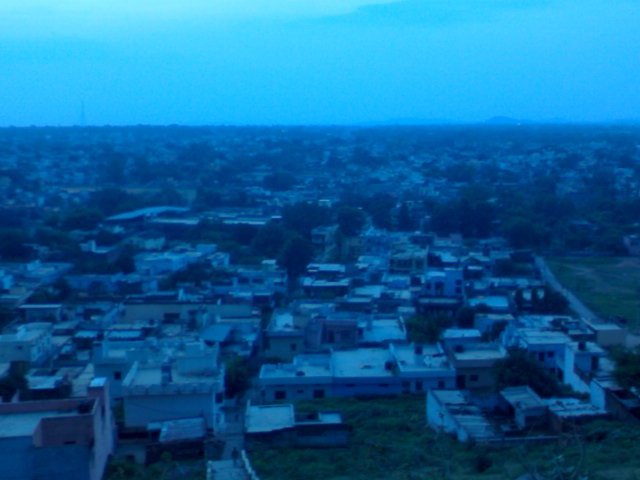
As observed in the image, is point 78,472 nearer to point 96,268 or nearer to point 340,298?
point 340,298

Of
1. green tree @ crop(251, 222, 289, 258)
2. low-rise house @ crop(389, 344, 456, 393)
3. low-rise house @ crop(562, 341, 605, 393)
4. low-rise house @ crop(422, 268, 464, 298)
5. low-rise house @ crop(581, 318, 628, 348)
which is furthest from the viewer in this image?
green tree @ crop(251, 222, 289, 258)

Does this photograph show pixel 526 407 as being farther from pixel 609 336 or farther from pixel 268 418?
pixel 609 336

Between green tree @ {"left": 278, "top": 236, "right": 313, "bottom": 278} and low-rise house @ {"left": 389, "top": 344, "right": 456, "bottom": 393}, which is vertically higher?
low-rise house @ {"left": 389, "top": 344, "right": 456, "bottom": 393}

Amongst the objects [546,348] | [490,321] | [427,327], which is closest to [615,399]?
[546,348]

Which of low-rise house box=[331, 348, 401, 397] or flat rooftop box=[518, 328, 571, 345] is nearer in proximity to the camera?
low-rise house box=[331, 348, 401, 397]

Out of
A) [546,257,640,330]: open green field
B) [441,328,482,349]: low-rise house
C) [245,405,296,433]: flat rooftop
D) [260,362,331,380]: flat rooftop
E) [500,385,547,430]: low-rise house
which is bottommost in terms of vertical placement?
[546,257,640,330]: open green field

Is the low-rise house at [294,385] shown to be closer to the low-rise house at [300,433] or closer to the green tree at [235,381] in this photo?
the green tree at [235,381]

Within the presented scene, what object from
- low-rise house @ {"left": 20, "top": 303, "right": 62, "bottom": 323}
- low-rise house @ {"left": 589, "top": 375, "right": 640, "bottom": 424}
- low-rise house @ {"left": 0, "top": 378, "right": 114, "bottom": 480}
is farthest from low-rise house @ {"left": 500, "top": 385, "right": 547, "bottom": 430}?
low-rise house @ {"left": 20, "top": 303, "right": 62, "bottom": 323}

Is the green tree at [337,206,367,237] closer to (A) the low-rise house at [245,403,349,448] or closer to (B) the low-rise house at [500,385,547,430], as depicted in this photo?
(B) the low-rise house at [500,385,547,430]
